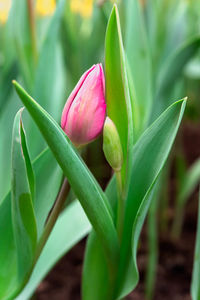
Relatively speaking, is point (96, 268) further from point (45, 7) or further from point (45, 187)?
point (45, 7)

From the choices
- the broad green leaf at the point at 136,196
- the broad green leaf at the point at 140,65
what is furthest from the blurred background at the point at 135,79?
the broad green leaf at the point at 136,196

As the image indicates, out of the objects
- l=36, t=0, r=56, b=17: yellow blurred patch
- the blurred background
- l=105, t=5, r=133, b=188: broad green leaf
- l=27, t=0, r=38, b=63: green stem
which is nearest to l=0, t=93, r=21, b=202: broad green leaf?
the blurred background

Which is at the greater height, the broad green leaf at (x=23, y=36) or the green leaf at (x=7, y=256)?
the broad green leaf at (x=23, y=36)

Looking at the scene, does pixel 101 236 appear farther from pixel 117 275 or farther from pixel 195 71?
pixel 195 71

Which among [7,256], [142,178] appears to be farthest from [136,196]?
[7,256]

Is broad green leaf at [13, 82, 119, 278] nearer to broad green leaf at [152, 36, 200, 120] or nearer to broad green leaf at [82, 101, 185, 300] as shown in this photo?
broad green leaf at [82, 101, 185, 300]

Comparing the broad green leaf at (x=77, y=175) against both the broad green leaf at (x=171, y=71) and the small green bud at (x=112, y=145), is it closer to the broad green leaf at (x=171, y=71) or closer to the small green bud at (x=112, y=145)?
the small green bud at (x=112, y=145)

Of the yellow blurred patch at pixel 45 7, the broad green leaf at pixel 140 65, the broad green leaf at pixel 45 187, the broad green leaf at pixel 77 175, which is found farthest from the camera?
the yellow blurred patch at pixel 45 7
